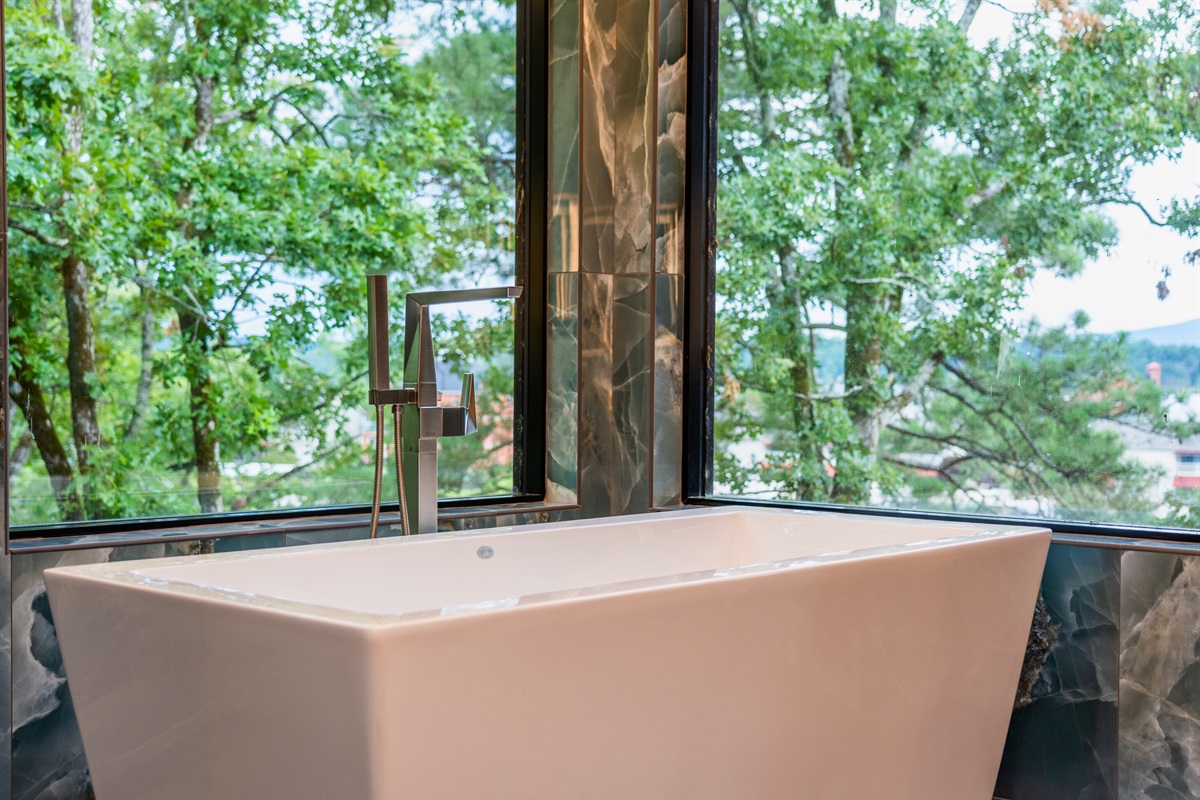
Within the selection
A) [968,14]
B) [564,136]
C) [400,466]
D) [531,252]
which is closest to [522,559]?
[400,466]

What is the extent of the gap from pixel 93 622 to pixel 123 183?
3.83ft

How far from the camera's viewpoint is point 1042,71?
8.39 ft

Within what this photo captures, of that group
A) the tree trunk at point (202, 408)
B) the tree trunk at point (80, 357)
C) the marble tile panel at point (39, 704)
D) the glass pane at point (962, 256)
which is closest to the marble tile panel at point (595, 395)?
the glass pane at point (962, 256)

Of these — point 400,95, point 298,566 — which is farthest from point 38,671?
point 400,95

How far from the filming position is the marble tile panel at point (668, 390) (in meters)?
2.91

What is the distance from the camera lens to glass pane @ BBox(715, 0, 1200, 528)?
237 cm

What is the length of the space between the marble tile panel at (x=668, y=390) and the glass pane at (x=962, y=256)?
12 cm

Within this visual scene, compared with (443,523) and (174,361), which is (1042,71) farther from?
(174,361)

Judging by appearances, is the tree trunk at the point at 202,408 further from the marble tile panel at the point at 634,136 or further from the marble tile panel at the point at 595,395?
the marble tile panel at the point at 634,136

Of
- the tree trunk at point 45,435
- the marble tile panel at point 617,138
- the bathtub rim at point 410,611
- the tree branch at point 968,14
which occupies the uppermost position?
the tree branch at point 968,14

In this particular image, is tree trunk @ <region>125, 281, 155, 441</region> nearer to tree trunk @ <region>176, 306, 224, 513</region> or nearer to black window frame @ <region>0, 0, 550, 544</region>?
tree trunk @ <region>176, 306, 224, 513</region>

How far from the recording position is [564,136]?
290 cm

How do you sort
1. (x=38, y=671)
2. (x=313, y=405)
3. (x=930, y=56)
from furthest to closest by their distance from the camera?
(x=930, y=56) → (x=313, y=405) → (x=38, y=671)

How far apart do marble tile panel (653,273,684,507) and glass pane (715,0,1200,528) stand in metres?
0.12
